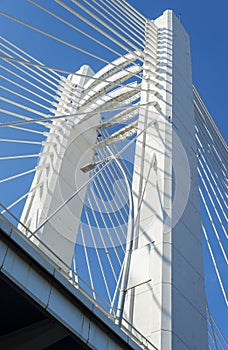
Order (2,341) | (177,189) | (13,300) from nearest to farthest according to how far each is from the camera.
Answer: (13,300) < (2,341) < (177,189)

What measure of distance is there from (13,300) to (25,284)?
1.30 ft

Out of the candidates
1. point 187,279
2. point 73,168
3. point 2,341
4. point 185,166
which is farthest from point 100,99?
point 2,341

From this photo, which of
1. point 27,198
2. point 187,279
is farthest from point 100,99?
point 187,279

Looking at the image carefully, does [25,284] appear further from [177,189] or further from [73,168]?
[73,168]

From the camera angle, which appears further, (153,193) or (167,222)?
(153,193)

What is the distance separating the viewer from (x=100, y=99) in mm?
12312

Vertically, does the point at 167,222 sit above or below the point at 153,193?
below

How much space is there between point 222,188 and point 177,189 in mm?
2795

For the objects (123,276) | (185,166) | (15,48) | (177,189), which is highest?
(15,48)

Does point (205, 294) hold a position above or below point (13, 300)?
above

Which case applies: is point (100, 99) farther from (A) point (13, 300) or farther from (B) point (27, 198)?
(A) point (13, 300)

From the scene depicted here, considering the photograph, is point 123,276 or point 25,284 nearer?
point 25,284

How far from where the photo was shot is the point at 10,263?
13.3 ft

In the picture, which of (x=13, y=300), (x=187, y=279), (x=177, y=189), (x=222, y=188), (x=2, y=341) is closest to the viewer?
(x=13, y=300)
